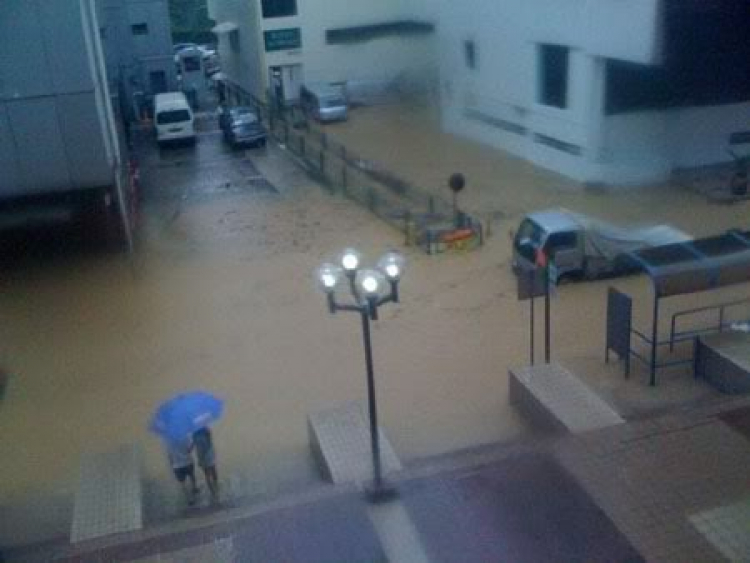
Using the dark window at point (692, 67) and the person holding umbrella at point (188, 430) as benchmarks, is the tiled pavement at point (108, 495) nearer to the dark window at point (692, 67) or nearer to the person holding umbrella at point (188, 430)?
the person holding umbrella at point (188, 430)

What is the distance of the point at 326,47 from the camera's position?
1128 inches

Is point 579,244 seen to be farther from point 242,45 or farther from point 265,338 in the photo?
point 242,45

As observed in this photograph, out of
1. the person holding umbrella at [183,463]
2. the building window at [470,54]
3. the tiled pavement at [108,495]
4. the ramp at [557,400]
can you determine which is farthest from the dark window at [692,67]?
the tiled pavement at [108,495]

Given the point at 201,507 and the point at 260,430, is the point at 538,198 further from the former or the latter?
the point at 201,507

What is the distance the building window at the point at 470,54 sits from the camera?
21.3m

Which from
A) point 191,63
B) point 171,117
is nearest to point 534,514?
point 171,117

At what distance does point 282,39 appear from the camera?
28031 millimetres

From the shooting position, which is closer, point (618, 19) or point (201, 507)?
point (201, 507)

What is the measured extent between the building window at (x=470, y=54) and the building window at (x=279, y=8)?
8.33m

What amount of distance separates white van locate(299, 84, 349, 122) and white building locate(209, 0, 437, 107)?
4.96 feet

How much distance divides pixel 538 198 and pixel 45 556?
12.5 metres

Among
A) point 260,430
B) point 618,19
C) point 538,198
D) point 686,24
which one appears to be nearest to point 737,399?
point 260,430

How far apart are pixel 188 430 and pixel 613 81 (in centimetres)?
1244

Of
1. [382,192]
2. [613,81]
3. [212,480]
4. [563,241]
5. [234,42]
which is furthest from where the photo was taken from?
[234,42]
